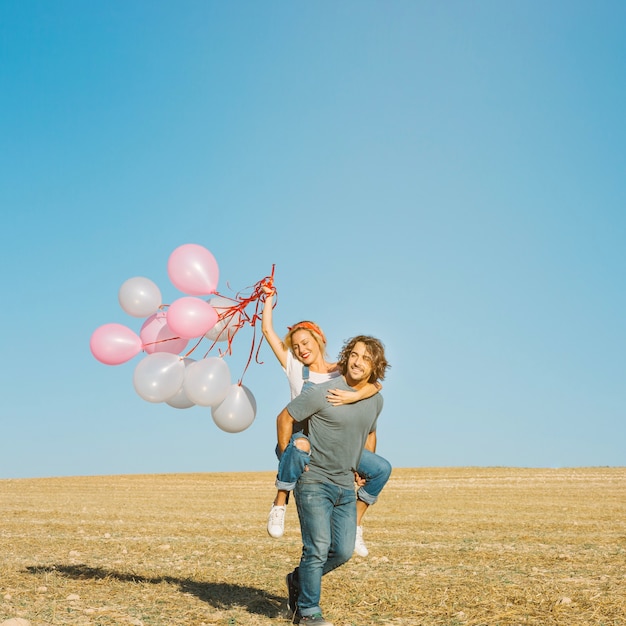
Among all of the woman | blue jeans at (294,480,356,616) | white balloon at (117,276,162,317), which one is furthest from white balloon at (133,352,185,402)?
blue jeans at (294,480,356,616)

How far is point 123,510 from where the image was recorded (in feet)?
56.1

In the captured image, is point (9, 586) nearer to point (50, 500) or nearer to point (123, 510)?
point (123, 510)

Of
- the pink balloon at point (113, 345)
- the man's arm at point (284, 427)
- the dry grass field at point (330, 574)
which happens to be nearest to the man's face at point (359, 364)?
the man's arm at point (284, 427)

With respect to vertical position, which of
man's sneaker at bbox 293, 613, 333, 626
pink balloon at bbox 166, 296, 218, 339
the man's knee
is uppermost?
pink balloon at bbox 166, 296, 218, 339

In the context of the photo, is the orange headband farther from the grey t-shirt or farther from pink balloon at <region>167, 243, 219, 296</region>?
pink balloon at <region>167, 243, 219, 296</region>

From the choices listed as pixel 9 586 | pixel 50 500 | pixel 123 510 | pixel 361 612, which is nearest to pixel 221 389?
pixel 361 612

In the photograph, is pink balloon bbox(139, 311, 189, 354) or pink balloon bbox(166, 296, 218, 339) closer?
pink balloon bbox(166, 296, 218, 339)

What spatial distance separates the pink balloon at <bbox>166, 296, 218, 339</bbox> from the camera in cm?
666

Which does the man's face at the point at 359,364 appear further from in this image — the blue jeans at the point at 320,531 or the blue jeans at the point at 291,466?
the blue jeans at the point at 320,531

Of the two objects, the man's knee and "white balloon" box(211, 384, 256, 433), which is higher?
"white balloon" box(211, 384, 256, 433)

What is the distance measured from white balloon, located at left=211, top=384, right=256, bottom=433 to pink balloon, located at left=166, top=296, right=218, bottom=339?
65 cm

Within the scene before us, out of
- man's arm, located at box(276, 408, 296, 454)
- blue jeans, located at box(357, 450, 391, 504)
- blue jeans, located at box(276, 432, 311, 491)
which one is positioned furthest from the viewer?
blue jeans, located at box(357, 450, 391, 504)

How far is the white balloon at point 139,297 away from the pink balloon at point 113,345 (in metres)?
0.29

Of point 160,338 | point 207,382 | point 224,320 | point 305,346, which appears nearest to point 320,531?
point 305,346
